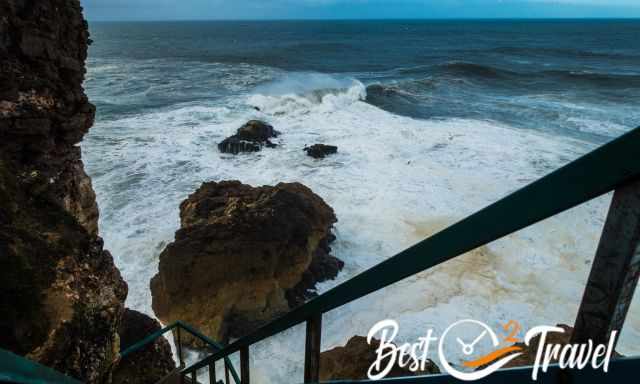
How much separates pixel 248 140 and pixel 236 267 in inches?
490

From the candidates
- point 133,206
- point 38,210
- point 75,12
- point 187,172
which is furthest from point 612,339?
point 187,172

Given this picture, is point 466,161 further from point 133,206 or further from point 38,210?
point 38,210

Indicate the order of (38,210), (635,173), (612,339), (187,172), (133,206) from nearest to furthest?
1. (635,173)
2. (612,339)
3. (38,210)
4. (133,206)
5. (187,172)

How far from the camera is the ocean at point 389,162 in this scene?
931 centimetres

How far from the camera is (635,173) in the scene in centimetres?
66

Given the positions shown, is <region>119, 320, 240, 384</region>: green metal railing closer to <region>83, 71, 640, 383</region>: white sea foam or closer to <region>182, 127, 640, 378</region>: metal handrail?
<region>182, 127, 640, 378</region>: metal handrail

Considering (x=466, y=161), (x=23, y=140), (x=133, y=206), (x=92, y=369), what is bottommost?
(x=133, y=206)

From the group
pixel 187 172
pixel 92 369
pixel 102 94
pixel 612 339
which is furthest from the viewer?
pixel 102 94

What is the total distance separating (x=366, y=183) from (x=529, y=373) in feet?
50.6

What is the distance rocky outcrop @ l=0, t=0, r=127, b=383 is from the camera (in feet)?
8.96

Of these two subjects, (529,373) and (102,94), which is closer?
(529,373)

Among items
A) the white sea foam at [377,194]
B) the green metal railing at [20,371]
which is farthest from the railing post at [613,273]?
the green metal railing at [20,371]

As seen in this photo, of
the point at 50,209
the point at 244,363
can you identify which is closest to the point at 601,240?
the point at 244,363

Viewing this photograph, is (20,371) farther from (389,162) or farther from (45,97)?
(389,162)
